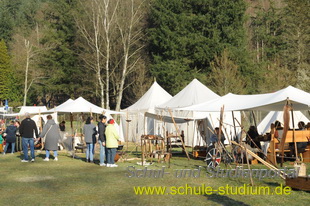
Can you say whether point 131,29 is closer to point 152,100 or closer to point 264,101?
point 152,100

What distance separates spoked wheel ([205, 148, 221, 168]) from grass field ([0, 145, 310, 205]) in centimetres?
37

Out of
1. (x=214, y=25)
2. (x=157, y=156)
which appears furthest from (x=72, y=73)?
(x=157, y=156)

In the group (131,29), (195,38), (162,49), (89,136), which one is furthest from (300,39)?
(89,136)

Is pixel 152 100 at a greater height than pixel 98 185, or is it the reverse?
pixel 152 100

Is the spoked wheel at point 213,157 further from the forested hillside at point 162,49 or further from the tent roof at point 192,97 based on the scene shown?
the forested hillside at point 162,49

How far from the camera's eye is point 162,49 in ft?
138

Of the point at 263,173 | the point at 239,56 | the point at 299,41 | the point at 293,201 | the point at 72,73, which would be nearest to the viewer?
the point at 293,201

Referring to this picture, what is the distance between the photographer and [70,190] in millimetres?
10023

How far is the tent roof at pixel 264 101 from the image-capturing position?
1277 cm

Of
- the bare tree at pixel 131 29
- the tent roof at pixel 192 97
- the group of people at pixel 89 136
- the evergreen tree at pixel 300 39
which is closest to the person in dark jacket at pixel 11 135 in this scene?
the group of people at pixel 89 136

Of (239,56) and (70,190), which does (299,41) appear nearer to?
(239,56)

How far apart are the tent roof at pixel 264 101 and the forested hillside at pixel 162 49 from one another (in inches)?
577

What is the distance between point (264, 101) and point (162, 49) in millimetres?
29175

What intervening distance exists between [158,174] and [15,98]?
164ft
